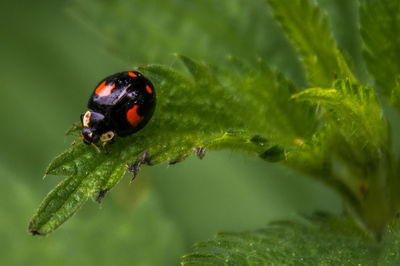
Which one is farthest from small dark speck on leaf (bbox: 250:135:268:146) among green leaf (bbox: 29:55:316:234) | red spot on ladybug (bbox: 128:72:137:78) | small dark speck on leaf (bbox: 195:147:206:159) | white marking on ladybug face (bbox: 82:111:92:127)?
white marking on ladybug face (bbox: 82:111:92:127)

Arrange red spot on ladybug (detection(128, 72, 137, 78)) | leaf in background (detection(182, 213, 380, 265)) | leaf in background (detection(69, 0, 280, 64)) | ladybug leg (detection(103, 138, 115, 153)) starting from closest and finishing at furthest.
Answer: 1. leaf in background (detection(182, 213, 380, 265))
2. ladybug leg (detection(103, 138, 115, 153))
3. red spot on ladybug (detection(128, 72, 137, 78))
4. leaf in background (detection(69, 0, 280, 64))

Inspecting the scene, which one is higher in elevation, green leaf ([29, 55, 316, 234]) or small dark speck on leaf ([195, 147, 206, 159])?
green leaf ([29, 55, 316, 234])

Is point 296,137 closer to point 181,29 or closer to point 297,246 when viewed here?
point 297,246

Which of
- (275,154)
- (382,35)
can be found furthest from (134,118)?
(382,35)

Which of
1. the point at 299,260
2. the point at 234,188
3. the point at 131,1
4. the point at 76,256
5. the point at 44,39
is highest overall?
the point at 44,39

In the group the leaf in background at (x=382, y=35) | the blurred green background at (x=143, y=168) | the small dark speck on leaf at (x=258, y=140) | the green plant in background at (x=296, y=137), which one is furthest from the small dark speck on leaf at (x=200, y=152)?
the blurred green background at (x=143, y=168)

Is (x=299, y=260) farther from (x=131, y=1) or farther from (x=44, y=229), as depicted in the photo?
(x=131, y=1)

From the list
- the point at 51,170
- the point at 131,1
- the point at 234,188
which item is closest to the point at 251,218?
the point at 234,188

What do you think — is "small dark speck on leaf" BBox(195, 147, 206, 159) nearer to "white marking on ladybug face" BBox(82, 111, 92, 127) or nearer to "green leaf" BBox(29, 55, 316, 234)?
"green leaf" BBox(29, 55, 316, 234)
